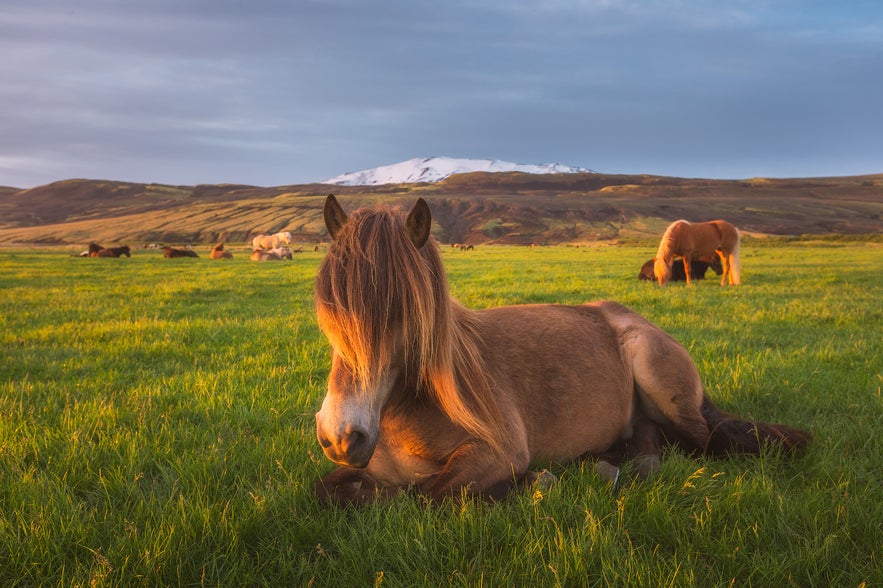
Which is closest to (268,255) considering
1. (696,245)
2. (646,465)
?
(696,245)

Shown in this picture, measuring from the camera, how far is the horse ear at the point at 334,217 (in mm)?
2664

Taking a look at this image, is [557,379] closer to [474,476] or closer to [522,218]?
[474,476]

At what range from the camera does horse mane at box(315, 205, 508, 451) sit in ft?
7.95

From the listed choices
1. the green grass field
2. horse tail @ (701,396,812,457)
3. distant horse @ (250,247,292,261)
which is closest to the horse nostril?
the green grass field

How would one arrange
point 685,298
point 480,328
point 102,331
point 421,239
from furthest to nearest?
point 685,298, point 102,331, point 480,328, point 421,239

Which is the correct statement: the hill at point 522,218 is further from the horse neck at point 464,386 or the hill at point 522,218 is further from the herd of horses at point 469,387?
the horse neck at point 464,386

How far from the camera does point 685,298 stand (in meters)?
13.2

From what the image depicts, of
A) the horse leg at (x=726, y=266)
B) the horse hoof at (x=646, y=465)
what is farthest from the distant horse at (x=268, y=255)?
the horse hoof at (x=646, y=465)

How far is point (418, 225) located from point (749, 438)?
9.79ft

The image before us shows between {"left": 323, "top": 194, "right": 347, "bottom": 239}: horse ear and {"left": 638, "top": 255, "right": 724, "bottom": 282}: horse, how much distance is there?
61.4 feet

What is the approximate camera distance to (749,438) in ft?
12.0

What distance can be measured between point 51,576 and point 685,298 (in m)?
13.8

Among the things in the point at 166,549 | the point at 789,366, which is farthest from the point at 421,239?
the point at 789,366

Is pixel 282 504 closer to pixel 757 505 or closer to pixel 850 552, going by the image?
pixel 757 505
